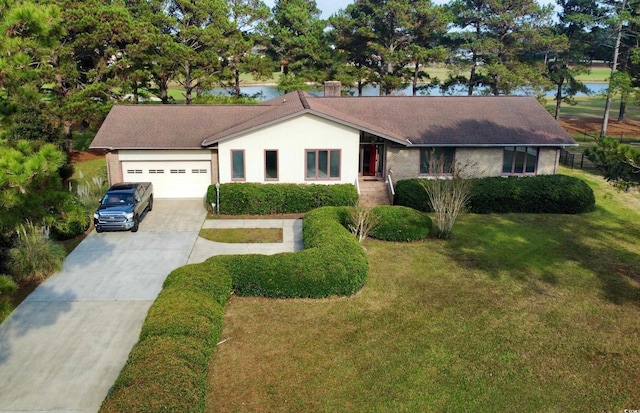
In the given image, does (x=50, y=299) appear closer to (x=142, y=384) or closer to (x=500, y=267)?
(x=142, y=384)

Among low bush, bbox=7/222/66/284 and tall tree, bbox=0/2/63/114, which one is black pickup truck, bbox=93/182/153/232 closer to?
low bush, bbox=7/222/66/284

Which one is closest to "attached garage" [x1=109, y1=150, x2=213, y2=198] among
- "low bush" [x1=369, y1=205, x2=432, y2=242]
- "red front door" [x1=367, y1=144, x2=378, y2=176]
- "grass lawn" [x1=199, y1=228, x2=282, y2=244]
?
"grass lawn" [x1=199, y1=228, x2=282, y2=244]

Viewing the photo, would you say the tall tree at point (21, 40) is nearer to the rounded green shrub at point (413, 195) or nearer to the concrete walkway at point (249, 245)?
the concrete walkway at point (249, 245)

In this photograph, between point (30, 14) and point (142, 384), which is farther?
point (142, 384)

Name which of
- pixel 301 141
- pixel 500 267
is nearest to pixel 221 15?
pixel 301 141

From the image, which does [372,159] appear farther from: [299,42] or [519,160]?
[299,42]

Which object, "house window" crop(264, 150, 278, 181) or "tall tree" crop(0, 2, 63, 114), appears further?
"house window" crop(264, 150, 278, 181)
